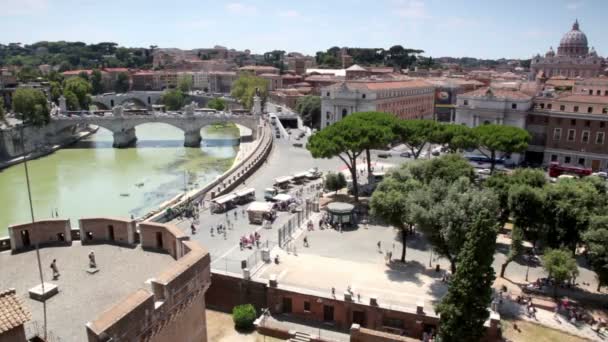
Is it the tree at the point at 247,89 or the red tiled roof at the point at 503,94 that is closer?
the red tiled roof at the point at 503,94

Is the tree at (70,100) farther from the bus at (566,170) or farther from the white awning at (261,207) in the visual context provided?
the bus at (566,170)

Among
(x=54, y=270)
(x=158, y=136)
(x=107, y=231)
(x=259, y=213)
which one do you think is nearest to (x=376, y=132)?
(x=259, y=213)

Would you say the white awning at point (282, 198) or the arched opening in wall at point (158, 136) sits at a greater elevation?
the white awning at point (282, 198)

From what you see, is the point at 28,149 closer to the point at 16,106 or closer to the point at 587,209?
the point at 16,106

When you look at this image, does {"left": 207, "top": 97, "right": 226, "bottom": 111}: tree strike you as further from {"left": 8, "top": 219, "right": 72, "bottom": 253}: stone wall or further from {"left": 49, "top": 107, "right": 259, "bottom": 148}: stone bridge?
{"left": 8, "top": 219, "right": 72, "bottom": 253}: stone wall

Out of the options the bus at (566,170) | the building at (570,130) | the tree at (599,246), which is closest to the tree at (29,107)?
the building at (570,130)

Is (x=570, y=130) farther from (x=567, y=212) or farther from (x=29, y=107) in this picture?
(x=29, y=107)
